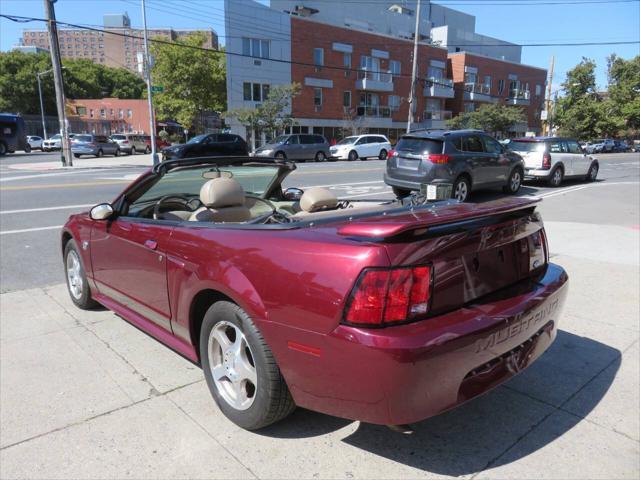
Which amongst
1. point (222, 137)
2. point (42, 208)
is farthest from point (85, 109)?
point (42, 208)

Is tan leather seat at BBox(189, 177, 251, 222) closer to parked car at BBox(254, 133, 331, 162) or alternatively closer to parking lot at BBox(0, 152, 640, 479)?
parking lot at BBox(0, 152, 640, 479)

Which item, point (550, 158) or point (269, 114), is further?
point (269, 114)

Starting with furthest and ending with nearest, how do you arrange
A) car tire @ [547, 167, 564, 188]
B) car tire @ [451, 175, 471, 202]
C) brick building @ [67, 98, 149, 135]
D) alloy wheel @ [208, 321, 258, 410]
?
1. brick building @ [67, 98, 149, 135]
2. car tire @ [547, 167, 564, 188]
3. car tire @ [451, 175, 471, 202]
4. alloy wheel @ [208, 321, 258, 410]

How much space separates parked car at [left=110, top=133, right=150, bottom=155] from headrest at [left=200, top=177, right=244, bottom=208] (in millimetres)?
41653

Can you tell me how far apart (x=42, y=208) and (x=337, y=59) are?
40610 millimetres

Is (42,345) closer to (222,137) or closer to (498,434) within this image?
(498,434)

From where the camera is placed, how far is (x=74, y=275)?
4.74 metres

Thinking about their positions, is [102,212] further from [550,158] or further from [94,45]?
[94,45]

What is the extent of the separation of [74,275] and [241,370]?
2783 millimetres

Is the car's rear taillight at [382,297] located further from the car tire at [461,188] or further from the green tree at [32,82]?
the green tree at [32,82]

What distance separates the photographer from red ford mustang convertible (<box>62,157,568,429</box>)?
2146mm

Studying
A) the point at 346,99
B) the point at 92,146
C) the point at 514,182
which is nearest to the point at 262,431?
the point at 514,182

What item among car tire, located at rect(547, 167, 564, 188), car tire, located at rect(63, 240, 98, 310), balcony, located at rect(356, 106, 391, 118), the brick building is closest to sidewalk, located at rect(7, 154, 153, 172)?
car tire, located at rect(547, 167, 564, 188)

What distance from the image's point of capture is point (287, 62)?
43.1 meters
